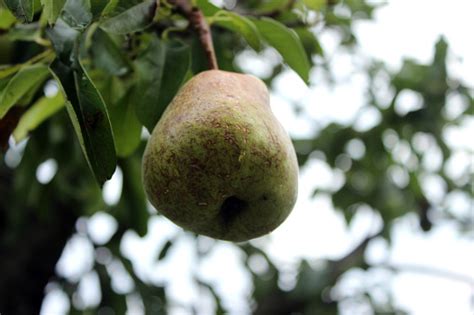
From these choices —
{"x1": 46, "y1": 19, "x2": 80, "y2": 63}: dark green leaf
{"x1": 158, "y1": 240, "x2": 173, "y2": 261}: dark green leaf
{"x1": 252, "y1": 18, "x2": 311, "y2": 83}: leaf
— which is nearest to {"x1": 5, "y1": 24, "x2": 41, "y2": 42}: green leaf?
{"x1": 46, "y1": 19, "x2": 80, "y2": 63}: dark green leaf

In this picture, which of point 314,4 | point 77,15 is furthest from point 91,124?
point 314,4

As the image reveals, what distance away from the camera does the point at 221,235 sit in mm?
846

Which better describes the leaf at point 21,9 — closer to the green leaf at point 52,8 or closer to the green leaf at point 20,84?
the green leaf at point 52,8

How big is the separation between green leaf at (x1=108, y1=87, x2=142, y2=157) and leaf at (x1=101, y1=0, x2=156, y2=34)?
0.85 feet

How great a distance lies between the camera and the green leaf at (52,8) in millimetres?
744

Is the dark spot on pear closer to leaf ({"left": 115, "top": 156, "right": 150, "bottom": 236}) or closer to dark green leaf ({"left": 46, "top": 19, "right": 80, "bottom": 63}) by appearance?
dark green leaf ({"left": 46, "top": 19, "right": 80, "bottom": 63})

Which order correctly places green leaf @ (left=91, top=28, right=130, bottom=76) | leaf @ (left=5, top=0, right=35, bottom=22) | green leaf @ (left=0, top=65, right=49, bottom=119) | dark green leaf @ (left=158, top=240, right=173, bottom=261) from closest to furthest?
leaf @ (left=5, top=0, right=35, bottom=22) → green leaf @ (left=0, top=65, right=49, bottom=119) → green leaf @ (left=91, top=28, right=130, bottom=76) → dark green leaf @ (left=158, top=240, right=173, bottom=261)

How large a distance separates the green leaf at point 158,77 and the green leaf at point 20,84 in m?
0.17

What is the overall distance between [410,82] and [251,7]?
2.05ft

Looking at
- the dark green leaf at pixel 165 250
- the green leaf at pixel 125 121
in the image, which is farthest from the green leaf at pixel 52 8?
the dark green leaf at pixel 165 250

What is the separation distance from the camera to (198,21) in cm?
105

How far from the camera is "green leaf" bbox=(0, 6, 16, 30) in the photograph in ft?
3.73

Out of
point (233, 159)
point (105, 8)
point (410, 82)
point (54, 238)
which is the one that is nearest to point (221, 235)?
point (233, 159)

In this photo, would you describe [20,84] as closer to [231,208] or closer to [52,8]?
[52,8]
